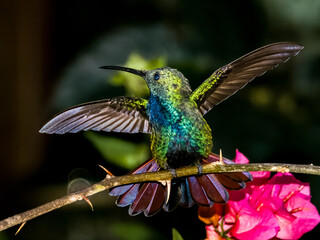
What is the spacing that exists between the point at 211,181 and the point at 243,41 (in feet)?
3.68

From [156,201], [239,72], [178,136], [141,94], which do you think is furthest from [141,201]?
[141,94]

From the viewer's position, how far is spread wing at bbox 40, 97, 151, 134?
1.29 meters

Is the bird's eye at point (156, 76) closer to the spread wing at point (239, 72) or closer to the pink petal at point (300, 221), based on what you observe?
the spread wing at point (239, 72)

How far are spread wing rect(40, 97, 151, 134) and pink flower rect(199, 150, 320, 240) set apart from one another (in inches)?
11.6

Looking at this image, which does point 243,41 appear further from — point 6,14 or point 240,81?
point 6,14

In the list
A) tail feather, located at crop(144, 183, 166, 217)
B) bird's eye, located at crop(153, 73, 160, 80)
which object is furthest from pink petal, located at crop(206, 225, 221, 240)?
bird's eye, located at crop(153, 73, 160, 80)

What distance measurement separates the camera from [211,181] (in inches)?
49.1

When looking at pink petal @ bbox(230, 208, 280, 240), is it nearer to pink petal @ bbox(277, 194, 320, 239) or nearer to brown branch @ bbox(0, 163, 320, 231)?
pink petal @ bbox(277, 194, 320, 239)

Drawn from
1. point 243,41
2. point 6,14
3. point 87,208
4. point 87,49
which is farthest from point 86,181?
point 6,14

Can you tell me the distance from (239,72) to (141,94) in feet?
1.42

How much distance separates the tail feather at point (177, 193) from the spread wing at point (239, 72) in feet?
0.55

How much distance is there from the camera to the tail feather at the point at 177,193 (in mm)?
1201

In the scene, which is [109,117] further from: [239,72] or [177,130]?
[239,72]

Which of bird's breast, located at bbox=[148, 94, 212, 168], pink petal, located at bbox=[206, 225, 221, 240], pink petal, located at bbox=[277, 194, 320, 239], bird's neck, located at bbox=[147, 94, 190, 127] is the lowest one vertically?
pink petal, located at bbox=[206, 225, 221, 240]
